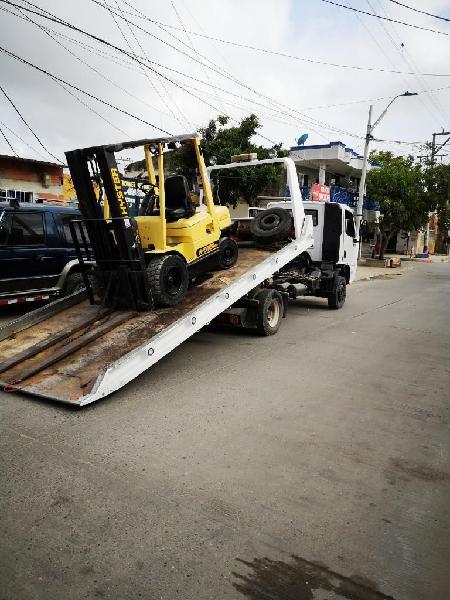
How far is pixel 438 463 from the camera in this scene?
12.7 ft

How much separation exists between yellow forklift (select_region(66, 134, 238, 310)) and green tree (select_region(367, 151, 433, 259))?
936 inches

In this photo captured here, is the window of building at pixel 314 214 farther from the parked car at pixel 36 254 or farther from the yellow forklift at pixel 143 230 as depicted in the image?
the parked car at pixel 36 254

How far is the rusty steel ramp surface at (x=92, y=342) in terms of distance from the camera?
4.76 meters

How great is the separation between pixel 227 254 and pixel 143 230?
1.80 metres

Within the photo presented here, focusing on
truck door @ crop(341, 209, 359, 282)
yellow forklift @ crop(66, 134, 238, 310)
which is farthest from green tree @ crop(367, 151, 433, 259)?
yellow forklift @ crop(66, 134, 238, 310)

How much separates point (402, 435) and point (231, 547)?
A: 94.6 inches

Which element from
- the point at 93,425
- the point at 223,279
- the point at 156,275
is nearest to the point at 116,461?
the point at 93,425

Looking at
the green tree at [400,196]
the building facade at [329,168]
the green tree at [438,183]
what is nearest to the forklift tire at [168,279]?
the building facade at [329,168]

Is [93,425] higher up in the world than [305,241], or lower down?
lower down

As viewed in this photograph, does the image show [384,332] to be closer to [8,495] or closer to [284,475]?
[284,475]

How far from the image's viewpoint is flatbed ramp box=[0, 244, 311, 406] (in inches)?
188

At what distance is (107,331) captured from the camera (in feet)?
18.7

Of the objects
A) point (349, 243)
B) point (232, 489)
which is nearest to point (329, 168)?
point (349, 243)

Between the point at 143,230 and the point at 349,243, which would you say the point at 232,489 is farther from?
the point at 349,243
